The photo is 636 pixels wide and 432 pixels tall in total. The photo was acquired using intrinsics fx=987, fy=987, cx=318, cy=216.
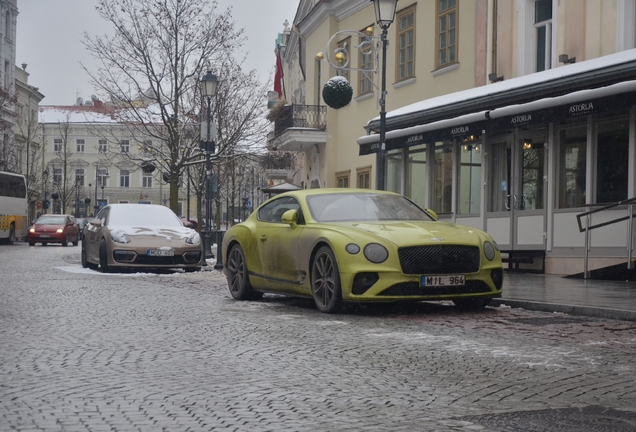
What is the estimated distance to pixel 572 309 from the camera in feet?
35.1

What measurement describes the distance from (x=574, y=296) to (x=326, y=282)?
3450 millimetres

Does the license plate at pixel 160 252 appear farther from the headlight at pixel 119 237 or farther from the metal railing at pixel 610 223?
the metal railing at pixel 610 223

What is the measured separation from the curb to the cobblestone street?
0.21 meters

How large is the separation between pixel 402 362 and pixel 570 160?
12492mm

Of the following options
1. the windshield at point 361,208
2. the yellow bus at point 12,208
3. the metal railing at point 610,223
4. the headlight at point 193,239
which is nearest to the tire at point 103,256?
the headlight at point 193,239

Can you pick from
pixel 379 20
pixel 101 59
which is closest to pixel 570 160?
pixel 379 20

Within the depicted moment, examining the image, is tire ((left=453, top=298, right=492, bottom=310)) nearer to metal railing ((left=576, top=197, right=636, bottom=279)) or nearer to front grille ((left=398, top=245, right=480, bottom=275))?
front grille ((left=398, top=245, right=480, bottom=275))

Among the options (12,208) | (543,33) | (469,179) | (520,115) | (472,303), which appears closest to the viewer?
(472,303)

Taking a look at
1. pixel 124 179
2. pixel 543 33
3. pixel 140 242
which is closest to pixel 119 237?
pixel 140 242

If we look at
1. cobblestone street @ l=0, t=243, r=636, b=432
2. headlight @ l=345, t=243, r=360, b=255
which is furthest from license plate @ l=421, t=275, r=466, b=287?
headlight @ l=345, t=243, r=360, b=255

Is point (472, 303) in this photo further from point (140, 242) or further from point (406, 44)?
point (406, 44)

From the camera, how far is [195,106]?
42125 mm

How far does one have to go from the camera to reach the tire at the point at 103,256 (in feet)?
64.9

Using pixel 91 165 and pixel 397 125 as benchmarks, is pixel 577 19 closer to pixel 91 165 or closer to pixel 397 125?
pixel 397 125
